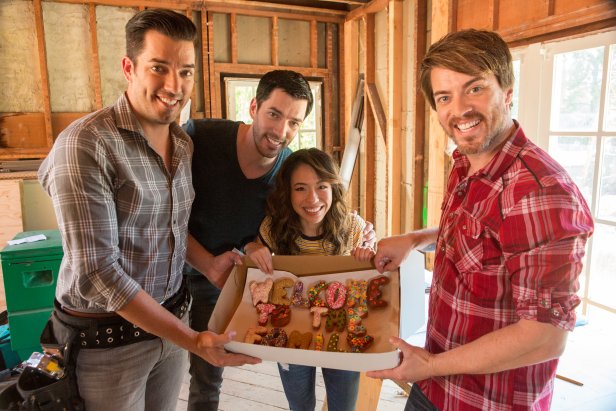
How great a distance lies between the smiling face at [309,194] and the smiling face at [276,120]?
0.16 metres

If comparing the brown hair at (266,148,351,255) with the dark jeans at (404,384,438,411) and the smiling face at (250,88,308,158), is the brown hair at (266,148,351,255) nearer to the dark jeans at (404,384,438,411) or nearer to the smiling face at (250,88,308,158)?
the smiling face at (250,88,308,158)

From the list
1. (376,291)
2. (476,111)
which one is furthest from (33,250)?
(476,111)

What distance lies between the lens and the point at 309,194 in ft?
6.42

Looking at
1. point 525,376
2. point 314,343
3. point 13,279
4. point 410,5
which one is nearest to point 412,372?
point 525,376

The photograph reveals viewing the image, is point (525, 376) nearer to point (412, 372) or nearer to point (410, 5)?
point (412, 372)

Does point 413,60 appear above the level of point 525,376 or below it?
above

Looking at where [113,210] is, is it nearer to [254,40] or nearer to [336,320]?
[336,320]

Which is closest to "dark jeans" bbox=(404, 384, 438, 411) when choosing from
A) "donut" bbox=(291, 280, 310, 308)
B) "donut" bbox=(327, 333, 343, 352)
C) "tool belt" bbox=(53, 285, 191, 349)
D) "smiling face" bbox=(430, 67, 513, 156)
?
"donut" bbox=(327, 333, 343, 352)

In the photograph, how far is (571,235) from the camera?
0.95 metres

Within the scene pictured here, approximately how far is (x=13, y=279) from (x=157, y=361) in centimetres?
258

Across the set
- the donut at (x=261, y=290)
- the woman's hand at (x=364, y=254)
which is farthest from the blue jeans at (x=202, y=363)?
the woman's hand at (x=364, y=254)

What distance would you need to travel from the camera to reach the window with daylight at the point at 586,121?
99.9 inches

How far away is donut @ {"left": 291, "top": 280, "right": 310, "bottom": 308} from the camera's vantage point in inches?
69.3

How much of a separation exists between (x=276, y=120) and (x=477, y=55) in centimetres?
100
